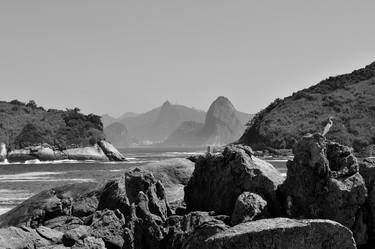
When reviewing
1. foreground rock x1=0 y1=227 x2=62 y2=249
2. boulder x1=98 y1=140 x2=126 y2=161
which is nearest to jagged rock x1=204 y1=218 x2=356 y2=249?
foreground rock x1=0 y1=227 x2=62 y2=249

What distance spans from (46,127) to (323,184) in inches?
5556

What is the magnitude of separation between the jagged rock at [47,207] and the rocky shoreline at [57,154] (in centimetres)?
10980

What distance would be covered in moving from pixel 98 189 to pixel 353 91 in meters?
171

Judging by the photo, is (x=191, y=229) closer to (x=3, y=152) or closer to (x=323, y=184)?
(x=323, y=184)

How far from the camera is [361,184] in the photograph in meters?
20.8

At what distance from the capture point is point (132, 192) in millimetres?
23547

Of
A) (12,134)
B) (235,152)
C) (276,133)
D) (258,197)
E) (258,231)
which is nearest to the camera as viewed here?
(258,231)

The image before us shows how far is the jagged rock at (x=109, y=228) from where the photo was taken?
63.6 ft

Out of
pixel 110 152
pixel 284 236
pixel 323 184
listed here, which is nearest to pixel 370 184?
pixel 323 184

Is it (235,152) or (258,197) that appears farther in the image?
(235,152)

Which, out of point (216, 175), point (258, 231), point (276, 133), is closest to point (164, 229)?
point (216, 175)

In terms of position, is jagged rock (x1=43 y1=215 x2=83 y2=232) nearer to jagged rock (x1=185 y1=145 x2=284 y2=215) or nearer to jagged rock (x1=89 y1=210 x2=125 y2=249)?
jagged rock (x1=89 y1=210 x2=125 y2=249)

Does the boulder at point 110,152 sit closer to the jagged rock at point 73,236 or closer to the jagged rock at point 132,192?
the jagged rock at point 132,192

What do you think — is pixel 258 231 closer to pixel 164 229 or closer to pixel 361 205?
pixel 164 229
